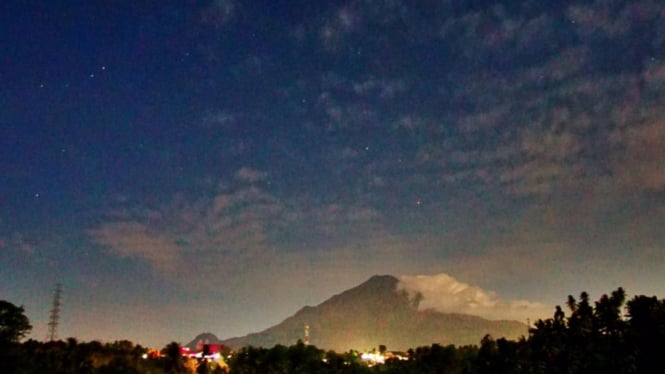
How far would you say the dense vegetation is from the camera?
194 ft

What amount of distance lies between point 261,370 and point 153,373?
22.0 m

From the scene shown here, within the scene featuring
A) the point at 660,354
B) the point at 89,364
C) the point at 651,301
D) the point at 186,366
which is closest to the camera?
the point at 660,354

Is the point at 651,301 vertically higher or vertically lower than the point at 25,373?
higher

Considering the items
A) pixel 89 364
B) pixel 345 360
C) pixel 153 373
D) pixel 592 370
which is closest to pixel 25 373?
pixel 89 364

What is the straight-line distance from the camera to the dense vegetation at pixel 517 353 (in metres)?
59.0

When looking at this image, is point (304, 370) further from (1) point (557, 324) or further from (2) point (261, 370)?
(1) point (557, 324)

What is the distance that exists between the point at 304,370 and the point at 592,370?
153 feet

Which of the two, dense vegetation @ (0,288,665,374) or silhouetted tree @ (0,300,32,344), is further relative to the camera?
silhouetted tree @ (0,300,32,344)

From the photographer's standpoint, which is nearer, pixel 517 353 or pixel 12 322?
pixel 517 353

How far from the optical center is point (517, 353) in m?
72.4

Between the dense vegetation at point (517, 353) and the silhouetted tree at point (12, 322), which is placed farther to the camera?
the silhouetted tree at point (12, 322)

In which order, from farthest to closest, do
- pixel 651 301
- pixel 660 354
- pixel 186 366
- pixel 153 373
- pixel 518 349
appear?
pixel 186 366 → pixel 153 373 → pixel 518 349 → pixel 651 301 → pixel 660 354

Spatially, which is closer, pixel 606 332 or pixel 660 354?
pixel 660 354

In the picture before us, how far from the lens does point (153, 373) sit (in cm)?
8150
